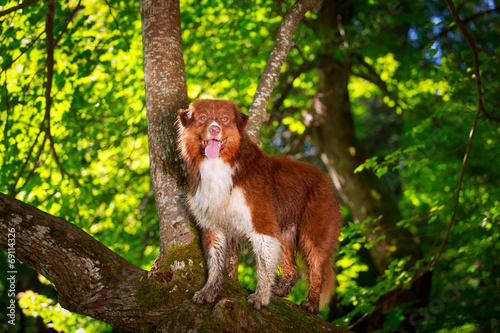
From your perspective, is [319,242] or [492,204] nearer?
[319,242]

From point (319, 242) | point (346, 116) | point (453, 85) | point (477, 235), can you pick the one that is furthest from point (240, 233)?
point (346, 116)

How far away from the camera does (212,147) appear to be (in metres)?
3.37

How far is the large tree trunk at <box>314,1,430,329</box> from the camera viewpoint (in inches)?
319

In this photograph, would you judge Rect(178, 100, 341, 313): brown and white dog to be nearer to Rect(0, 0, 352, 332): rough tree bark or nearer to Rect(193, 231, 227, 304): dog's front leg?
Rect(193, 231, 227, 304): dog's front leg

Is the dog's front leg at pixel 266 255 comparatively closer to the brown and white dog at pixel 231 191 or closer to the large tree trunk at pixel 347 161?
the brown and white dog at pixel 231 191

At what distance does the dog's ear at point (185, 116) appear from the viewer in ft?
11.4

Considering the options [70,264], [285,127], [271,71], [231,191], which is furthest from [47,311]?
[285,127]

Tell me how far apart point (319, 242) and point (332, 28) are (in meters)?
5.43

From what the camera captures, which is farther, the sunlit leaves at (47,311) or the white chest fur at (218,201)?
the sunlit leaves at (47,311)

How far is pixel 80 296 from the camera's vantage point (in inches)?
125

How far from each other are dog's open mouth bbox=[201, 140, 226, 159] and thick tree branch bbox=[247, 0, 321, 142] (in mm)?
649

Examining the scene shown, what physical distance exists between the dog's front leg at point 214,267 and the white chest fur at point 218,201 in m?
0.10

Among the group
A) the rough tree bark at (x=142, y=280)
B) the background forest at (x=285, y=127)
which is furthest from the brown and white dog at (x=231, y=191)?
the background forest at (x=285, y=127)

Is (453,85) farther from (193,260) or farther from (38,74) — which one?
(38,74)
